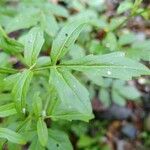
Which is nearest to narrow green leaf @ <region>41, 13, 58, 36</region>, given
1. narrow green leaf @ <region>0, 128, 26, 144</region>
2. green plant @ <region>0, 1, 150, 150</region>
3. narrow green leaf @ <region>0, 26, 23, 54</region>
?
green plant @ <region>0, 1, 150, 150</region>

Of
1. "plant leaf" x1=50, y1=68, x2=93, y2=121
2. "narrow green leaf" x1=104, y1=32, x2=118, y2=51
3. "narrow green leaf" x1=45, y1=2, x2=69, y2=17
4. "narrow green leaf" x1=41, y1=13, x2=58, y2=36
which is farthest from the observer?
"narrow green leaf" x1=45, y1=2, x2=69, y2=17

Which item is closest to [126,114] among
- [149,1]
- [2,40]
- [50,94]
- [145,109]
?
[145,109]

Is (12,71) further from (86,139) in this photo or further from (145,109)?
(145,109)

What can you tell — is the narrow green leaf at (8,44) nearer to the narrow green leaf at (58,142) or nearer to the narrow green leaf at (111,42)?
the narrow green leaf at (58,142)

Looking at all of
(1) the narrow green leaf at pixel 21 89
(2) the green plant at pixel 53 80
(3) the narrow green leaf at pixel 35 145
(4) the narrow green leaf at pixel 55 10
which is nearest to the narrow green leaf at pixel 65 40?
(2) the green plant at pixel 53 80

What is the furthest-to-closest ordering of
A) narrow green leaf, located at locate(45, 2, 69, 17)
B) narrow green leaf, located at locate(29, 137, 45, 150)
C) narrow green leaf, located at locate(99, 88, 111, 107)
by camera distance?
narrow green leaf, located at locate(99, 88, 111, 107), narrow green leaf, located at locate(45, 2, 69, 17), narrow green leaf, located at locate(29, 137, 45, 150)

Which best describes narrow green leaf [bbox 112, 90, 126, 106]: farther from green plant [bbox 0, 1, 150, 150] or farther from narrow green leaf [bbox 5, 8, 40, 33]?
green plant [bbox 0, 1, 150, 150]
